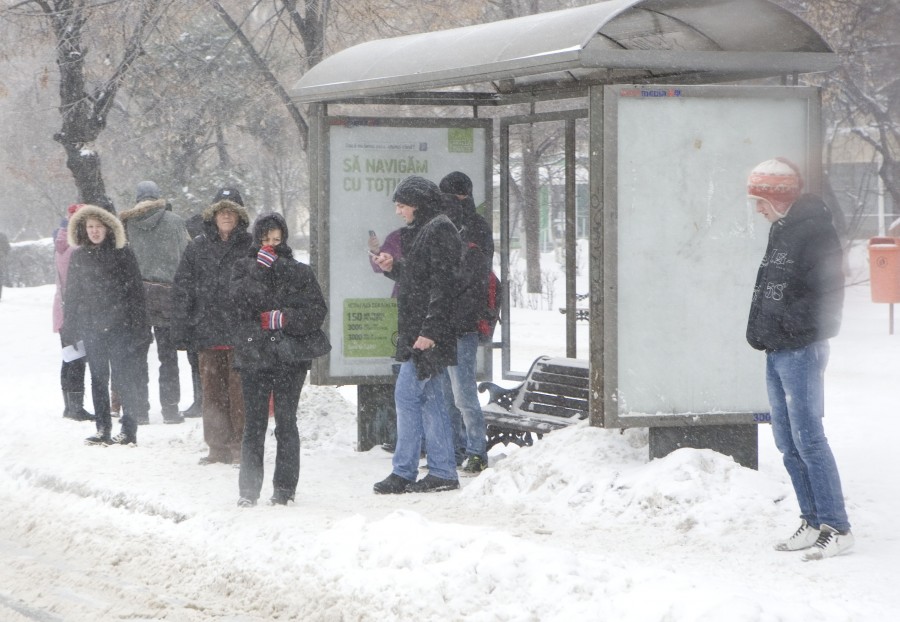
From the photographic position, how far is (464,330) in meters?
7.84

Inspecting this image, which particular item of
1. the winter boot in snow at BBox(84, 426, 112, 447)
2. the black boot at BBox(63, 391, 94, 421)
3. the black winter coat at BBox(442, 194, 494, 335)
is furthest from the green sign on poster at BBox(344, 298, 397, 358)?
the black boot at BBox(63, 391, 94, 421)

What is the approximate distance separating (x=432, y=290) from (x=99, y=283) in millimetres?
3139

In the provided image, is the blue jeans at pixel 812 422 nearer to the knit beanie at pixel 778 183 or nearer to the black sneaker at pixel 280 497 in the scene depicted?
the knit beanie at pixel 778 183

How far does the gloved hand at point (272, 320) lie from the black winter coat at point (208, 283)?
61.2 inches

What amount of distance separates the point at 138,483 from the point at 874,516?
4342 millimetres

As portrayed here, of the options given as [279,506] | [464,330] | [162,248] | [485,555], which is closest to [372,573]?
[485,555]

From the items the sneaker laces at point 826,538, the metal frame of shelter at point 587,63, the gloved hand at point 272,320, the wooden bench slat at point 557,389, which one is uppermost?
the metal frame of shelter at point 587,63

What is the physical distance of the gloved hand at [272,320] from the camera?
709 cm

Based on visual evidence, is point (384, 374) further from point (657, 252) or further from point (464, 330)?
point (657, 252)

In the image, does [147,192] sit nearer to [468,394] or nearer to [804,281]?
[468,394]

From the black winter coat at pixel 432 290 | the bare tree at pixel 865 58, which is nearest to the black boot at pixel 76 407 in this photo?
the black winter coat at pixel 432 290

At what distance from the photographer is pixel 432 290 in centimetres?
753

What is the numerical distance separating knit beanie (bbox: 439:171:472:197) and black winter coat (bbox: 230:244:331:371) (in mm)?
1482

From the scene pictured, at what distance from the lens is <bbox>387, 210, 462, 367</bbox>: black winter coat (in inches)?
296
